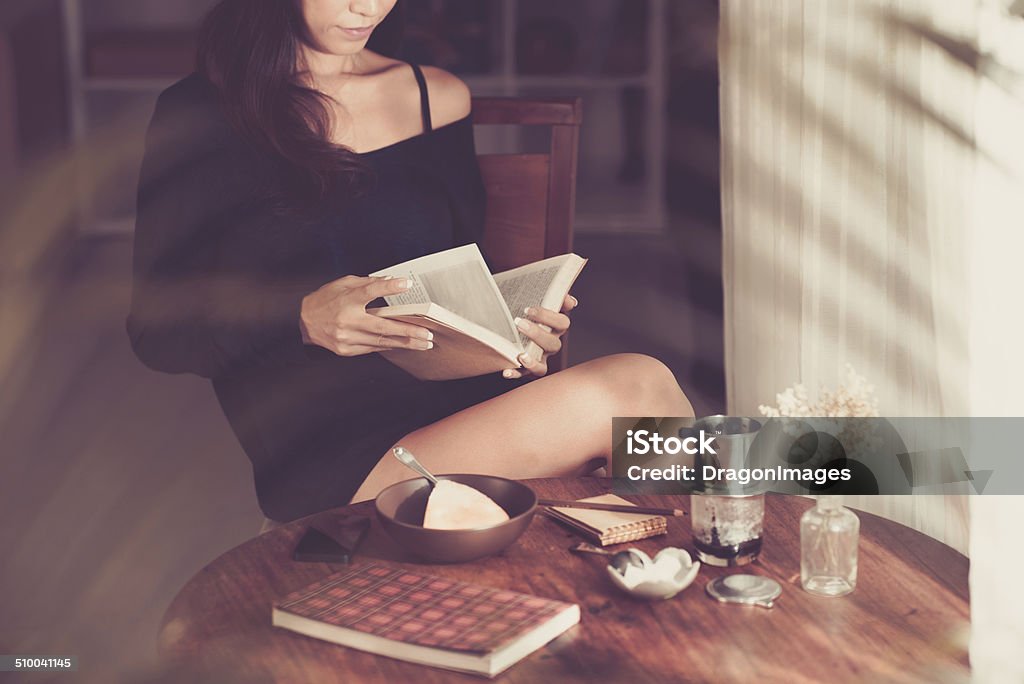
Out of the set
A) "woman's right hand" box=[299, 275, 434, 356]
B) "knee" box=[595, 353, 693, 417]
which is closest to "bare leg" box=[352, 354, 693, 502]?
"knee" box=[595, 353, 693, 417]

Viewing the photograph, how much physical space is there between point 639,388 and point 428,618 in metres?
0.57

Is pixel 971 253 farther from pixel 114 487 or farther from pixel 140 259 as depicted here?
pixel 114 487

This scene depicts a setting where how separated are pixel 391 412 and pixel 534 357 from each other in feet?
0.82

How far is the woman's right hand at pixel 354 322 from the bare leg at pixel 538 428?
116 millimetres

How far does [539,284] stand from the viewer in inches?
53.4

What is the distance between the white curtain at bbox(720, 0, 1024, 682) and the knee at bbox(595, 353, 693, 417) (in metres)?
0.36

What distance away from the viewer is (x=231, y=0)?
157 centimetres

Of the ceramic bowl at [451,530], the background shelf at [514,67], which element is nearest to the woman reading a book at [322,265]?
the ceramic bowl at [451,530]

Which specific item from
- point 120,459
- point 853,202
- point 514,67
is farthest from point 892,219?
point 514,67

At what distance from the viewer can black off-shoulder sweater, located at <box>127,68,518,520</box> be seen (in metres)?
1.42

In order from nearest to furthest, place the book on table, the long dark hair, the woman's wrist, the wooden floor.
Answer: the book on table, the woman's wrist, the long dark hair, the wooden floor

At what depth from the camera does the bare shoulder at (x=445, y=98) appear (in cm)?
177

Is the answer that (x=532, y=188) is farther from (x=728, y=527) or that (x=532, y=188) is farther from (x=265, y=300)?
(x=728, y=527)

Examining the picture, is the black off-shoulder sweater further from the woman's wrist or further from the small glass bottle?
the small glass bottle
